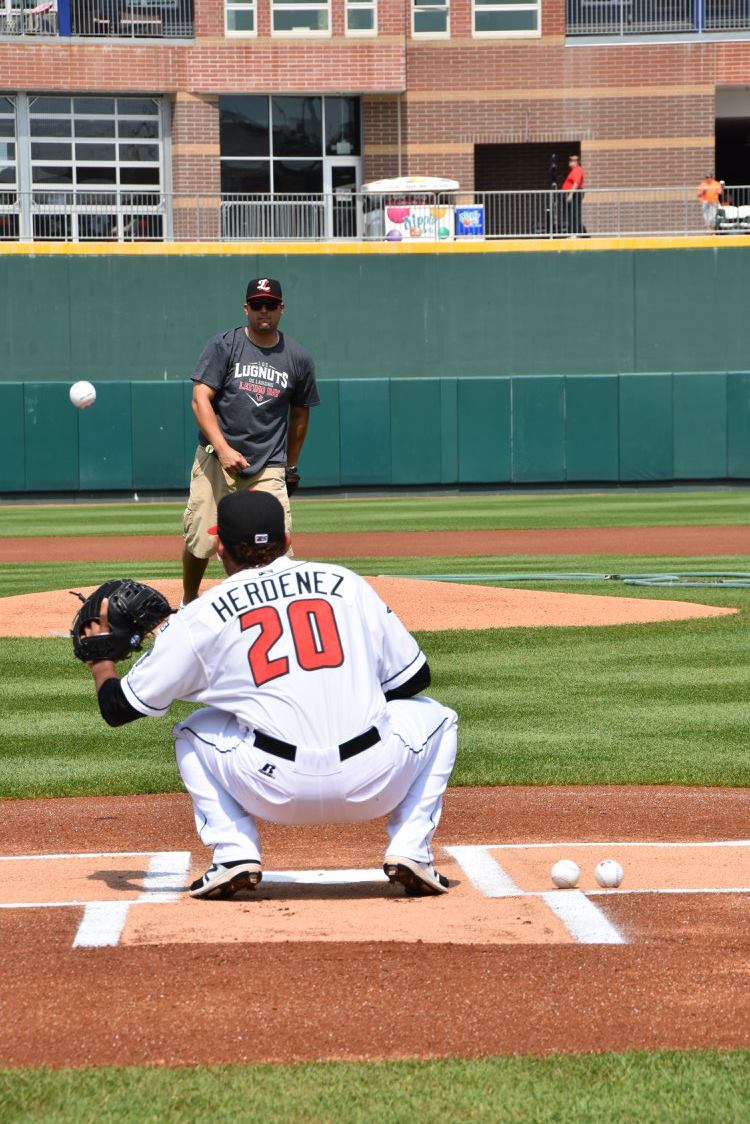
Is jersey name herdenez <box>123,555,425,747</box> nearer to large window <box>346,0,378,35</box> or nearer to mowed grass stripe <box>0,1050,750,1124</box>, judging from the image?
mowed grass stripe <box>0,1050,750,1124</box>

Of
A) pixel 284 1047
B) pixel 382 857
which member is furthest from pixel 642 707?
pixel 284 1047

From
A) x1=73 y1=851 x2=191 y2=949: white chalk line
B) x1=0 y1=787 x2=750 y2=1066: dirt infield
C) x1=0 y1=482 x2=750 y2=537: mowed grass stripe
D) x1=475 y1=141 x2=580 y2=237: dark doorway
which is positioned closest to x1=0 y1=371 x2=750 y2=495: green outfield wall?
x1=0 y1=482 x2=750 y2=537: mowed grass stripe

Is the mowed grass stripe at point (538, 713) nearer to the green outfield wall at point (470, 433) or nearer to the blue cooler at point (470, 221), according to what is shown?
the green outfield wall at point (470, 433)

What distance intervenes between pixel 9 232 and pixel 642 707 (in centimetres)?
2472

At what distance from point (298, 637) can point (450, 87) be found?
109 feet

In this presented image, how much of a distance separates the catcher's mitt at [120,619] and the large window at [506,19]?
109 feet

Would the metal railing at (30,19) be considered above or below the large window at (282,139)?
above

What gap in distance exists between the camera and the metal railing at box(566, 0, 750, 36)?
35688 millimetres

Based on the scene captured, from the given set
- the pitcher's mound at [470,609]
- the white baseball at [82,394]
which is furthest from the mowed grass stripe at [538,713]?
the white baseball at [82,394]

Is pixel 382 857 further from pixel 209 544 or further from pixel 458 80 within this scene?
pixel 458 80

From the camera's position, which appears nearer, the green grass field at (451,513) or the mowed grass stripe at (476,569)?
the mowed grass stripe at (476,569)

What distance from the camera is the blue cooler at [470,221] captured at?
31562mm

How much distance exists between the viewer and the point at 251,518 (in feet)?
16.0

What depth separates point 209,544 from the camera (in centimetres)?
958
